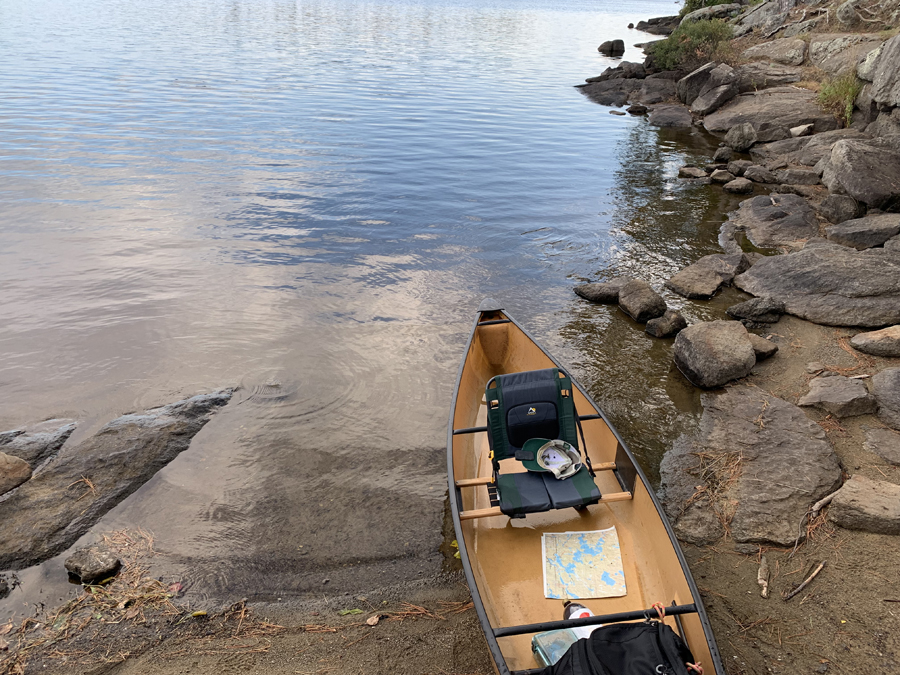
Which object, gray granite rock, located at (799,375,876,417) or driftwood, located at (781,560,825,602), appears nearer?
driftwood, located at (781,560,825,602)

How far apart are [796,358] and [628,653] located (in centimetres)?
628

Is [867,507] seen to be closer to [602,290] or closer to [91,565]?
[602,290]

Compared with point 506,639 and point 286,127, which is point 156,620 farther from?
point 286,127

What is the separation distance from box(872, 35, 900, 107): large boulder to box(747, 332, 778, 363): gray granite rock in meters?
10.4

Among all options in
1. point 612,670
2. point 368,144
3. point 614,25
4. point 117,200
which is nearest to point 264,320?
point 117,200

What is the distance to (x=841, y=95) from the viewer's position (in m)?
17.7

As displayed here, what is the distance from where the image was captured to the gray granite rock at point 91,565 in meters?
5.47

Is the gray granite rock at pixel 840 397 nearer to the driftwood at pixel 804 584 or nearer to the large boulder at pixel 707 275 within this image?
the driftwood at pixel 804 584

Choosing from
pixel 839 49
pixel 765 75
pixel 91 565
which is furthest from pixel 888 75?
pixel 91 565

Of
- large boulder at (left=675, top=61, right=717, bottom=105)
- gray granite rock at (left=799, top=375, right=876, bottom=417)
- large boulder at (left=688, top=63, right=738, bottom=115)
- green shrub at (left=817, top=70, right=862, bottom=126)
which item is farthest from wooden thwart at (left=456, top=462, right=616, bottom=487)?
large boulder at (left=675, top=61, right=717, bottom=105)

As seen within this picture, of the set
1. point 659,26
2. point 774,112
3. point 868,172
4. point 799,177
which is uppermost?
point 659,26

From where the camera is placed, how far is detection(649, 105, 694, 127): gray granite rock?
24062mm

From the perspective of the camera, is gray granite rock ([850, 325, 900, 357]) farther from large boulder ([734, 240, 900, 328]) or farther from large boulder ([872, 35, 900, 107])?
large boulder ([872, 35, 900, 107])

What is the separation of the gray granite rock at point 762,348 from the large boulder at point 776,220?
195 inches
